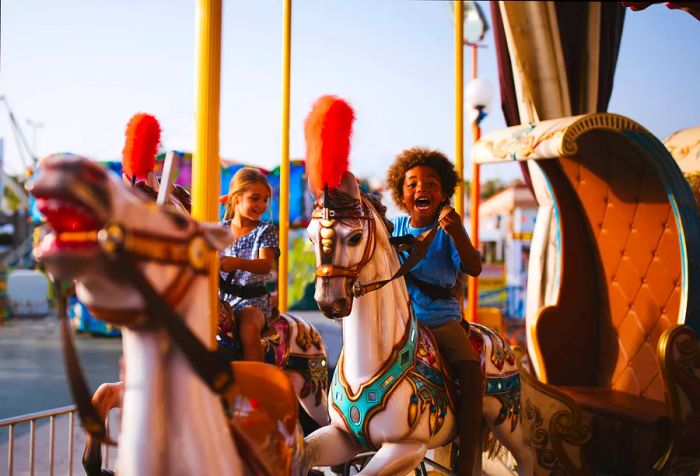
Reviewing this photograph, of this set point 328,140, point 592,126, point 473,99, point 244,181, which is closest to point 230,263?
point 244,181

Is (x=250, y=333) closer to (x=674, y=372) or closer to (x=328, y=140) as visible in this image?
(x=328, y=140)

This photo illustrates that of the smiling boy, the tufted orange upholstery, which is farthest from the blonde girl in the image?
the tufted orange upholstery

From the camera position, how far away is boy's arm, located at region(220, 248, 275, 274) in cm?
263

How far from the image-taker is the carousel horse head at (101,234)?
40.3 inches

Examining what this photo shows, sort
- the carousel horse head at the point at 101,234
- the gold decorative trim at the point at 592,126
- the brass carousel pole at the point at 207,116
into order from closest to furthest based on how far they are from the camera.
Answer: the carousel horse head at the point at 101,234 < the brass carousel pole at the point at 207,116 < the gold decorative trim at the point at 592,126

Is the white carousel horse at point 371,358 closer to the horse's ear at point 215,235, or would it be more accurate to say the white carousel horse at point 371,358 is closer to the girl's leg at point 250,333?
the girl's leg at point 250,333

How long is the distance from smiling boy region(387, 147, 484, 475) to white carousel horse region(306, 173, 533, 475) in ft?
0.32

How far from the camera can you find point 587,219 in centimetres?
434

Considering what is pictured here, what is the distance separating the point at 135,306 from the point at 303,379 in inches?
80.3

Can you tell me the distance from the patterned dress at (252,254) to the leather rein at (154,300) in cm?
156

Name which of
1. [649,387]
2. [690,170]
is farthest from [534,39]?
[649,387]

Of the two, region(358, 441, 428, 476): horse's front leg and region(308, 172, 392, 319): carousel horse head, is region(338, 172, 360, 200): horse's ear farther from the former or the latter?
region(358, 441, 428, 476): horse's front leg

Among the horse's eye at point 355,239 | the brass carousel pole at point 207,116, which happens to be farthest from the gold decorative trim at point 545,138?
the brass carousel pole at point 207,116

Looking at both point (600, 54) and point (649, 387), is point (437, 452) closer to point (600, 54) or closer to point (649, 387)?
point (649, 387)
